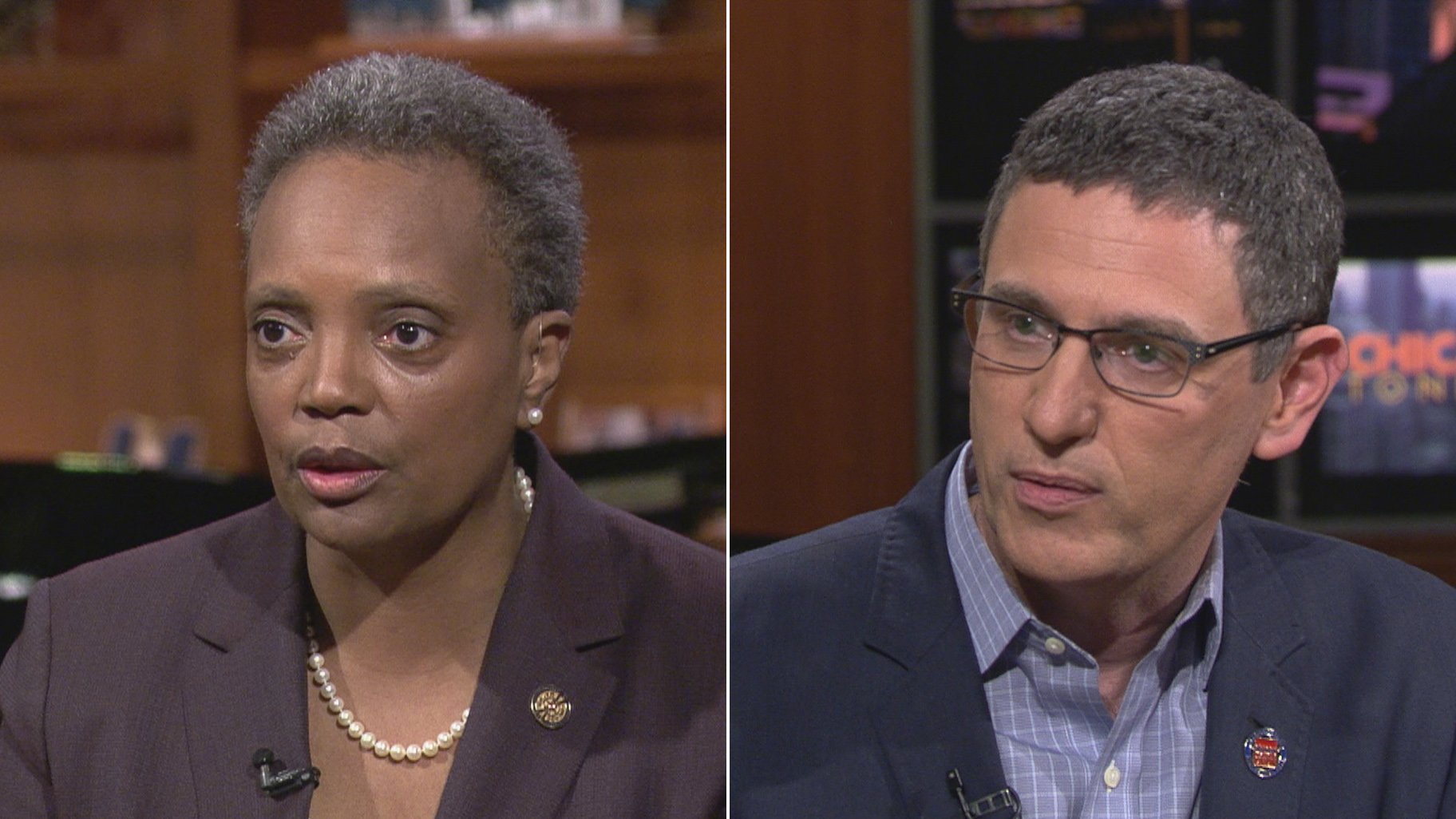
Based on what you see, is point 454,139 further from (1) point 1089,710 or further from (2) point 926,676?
(1) point 1089,710

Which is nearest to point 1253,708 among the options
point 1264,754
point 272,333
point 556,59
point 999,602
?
point 1264,754

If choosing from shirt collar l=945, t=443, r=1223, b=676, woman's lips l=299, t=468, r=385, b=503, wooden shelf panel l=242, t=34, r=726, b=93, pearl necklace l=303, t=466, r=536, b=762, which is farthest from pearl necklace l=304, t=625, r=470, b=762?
wooden shelf panel l=242, t=34, r=726, b=93

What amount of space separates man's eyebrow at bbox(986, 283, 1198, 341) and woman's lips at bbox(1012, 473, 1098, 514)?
12 cm

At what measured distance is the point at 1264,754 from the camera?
117 cm

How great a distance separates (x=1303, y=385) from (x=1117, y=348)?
19cm

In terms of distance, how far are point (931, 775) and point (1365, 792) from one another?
33 cm

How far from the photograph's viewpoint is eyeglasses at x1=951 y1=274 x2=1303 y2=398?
1.14 meters

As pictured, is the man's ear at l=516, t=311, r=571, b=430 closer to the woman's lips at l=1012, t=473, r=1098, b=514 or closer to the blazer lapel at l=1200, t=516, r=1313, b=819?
the woman's lips at l=1012, t=473, r=1098, b=514

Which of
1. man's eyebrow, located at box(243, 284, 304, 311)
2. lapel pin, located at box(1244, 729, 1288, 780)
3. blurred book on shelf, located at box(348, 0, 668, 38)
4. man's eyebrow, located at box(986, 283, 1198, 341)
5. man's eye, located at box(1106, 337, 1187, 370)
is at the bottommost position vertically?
lapel pin, located at box(1244, 729, 1288, 780)

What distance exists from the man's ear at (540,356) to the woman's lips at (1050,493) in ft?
1.20

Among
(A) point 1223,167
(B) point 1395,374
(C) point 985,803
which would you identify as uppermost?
(A) point 1223,167

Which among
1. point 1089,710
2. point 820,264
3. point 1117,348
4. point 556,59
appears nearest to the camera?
point 1117,348

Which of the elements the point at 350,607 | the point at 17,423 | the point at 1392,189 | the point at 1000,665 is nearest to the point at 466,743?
the point at 350,607

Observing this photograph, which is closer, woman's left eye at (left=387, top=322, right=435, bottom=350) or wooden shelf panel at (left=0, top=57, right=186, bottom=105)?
woman's left eye at (left=387, top=322, right=435, bottom=350)
